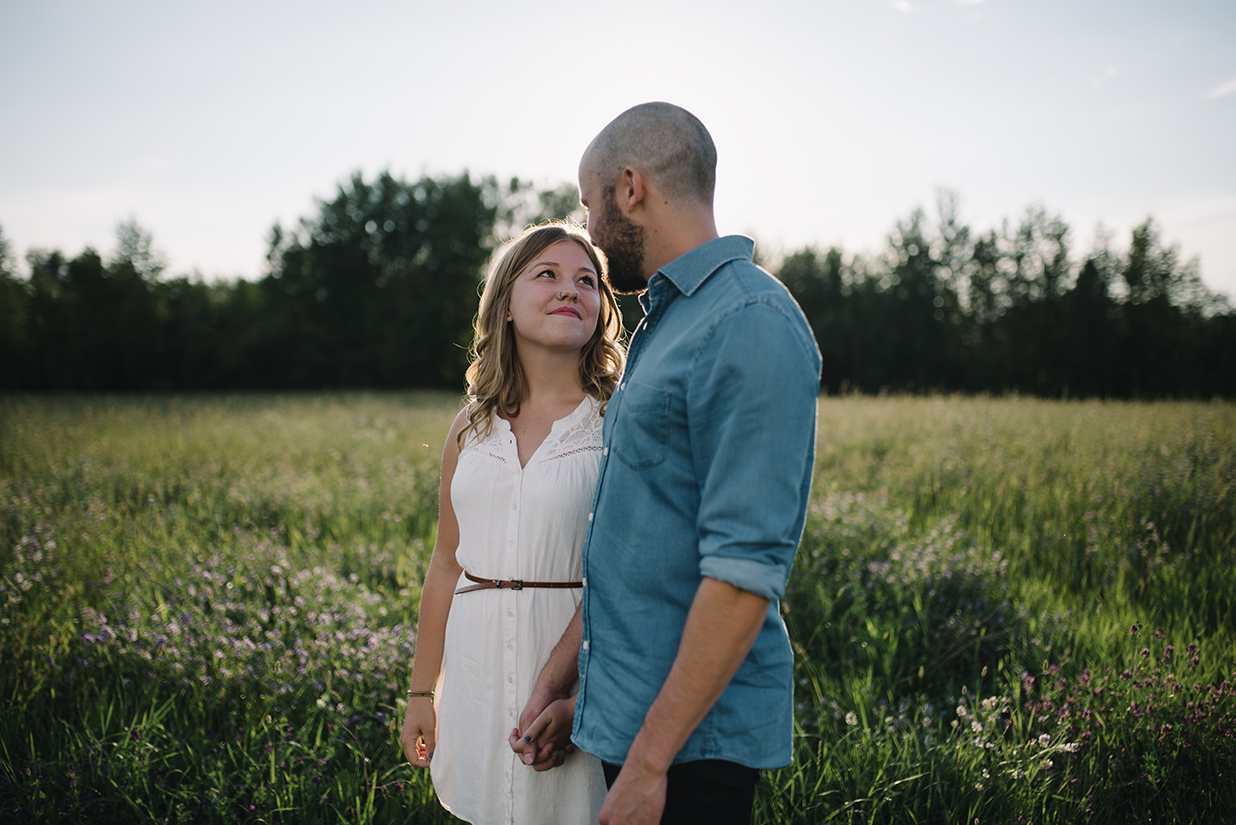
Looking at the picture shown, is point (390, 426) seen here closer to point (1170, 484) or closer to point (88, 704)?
point (88, 704)

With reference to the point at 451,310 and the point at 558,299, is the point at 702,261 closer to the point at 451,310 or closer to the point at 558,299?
the point at 558,299

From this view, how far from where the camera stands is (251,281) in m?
46.5

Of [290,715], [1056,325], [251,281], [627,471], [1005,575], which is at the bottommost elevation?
[290,715]

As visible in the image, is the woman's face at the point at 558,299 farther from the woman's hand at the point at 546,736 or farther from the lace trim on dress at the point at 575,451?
the woman's hand at the point at 546,736

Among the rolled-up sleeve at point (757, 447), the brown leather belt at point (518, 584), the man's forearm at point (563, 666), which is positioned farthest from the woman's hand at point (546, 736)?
the rolled-up sleeve at point (757, 447)

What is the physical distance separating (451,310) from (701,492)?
1618 inches

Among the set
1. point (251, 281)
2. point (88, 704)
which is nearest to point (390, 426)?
point (88, 704)

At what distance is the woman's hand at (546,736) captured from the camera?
163 centimetres

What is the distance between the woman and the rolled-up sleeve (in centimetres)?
88

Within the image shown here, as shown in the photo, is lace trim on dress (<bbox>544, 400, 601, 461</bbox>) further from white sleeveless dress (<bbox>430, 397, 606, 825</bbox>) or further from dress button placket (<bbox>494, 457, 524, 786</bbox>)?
dress button placket (<bbox>494, 457, 524, 786</bbox>)

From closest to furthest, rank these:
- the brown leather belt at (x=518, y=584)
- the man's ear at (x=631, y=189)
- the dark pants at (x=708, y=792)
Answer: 1. the dark pants at (x=708, y=792)
2. the man's ear at (x=631, y=189)
3. the brown leather belt at (x=518, y=584)

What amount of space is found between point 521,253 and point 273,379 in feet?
139

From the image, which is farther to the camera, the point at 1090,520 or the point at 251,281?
the point at 251,281

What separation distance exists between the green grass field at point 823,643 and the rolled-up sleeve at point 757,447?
67.1 inches
